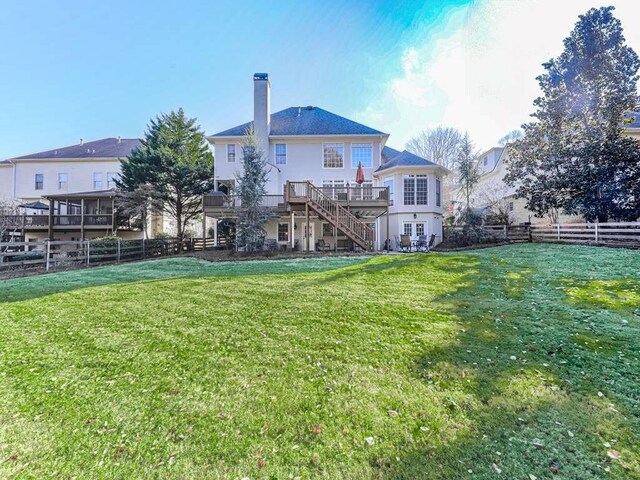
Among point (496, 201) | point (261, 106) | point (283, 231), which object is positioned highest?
point (261, 106)

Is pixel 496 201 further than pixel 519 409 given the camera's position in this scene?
Yes

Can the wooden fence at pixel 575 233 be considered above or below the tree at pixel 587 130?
below

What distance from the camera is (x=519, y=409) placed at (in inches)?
105

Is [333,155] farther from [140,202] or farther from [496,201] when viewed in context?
[140,202]

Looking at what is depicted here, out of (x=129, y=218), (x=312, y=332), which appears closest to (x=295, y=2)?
(x=312, y=332)

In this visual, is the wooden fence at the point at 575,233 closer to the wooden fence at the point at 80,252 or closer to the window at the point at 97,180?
the wooden fence at the point at 80,252

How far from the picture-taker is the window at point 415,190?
61.9 feet

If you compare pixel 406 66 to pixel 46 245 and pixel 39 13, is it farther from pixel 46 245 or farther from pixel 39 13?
pixel 46 245

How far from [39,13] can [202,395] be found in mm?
18414

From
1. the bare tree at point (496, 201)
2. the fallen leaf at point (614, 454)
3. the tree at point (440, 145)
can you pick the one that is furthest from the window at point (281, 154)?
the tree at point (440, 145)

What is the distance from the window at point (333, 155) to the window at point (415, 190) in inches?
176

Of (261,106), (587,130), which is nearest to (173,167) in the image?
(261,106)

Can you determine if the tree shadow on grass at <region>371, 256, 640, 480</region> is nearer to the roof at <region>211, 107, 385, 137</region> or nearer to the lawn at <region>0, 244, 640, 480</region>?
the lawn at <region>0, 244, 640, 480</region>

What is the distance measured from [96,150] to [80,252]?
1769 centimetres
